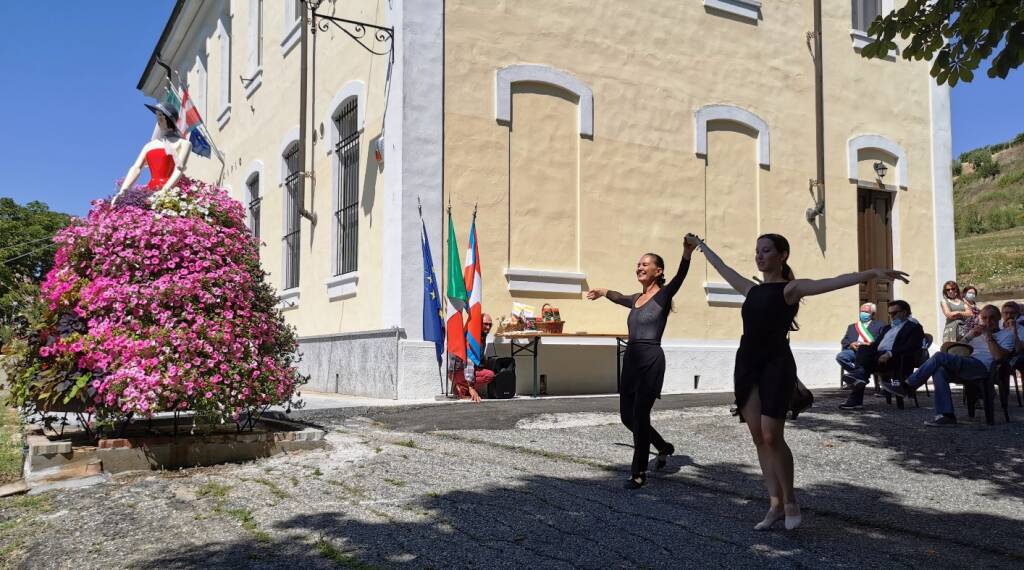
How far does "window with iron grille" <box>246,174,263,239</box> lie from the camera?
18312 millimetres

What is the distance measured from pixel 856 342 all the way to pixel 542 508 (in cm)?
700

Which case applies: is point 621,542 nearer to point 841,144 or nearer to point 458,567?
point 458,567

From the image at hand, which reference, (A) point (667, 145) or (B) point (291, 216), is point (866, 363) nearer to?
(A) point (667, 145)

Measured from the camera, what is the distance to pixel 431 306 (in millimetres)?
10914

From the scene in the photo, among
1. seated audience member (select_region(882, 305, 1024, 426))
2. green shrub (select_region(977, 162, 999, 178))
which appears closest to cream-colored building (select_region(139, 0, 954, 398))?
seated audience member (select_region(882, 305, 1024, 426))

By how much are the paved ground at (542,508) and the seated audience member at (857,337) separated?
193cm

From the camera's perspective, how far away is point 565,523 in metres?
4.45

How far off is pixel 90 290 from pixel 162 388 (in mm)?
874

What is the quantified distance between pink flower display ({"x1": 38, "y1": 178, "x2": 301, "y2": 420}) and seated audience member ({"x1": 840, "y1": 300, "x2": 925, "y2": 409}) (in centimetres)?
583

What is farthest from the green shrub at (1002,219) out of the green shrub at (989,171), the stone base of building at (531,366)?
the stone base of building at (531,366)

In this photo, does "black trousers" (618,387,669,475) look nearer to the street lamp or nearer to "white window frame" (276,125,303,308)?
"white window frame" (276,125,303,308)

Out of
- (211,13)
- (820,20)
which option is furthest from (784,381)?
(211,13)

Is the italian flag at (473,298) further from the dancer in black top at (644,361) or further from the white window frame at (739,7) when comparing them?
the white window frame at (739,7)

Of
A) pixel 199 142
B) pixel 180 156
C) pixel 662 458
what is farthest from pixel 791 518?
pixel 199 142
